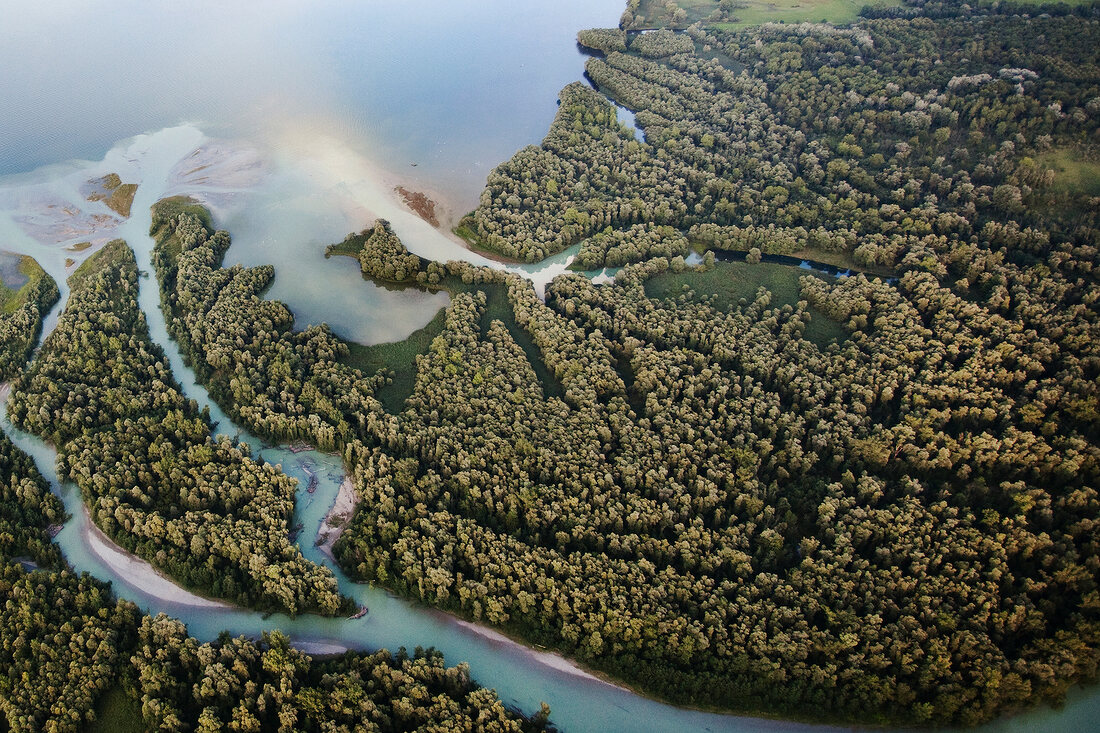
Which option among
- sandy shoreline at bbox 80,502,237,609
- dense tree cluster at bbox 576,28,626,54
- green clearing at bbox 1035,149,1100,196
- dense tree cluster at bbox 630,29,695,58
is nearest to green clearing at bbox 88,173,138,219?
sandy shoreline at bbox 80,502,237,609

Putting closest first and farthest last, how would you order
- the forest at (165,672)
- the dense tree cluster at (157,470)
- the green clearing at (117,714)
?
the forest at (165,672) → the green clearing at (117,714) → the dense tree cluster at (157,470)

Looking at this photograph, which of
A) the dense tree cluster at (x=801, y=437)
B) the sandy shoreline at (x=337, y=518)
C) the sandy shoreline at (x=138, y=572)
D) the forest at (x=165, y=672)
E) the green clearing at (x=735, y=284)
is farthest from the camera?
the green clearing at (x=735, y=284)

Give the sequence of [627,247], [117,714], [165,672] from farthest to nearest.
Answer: [627,247]
[165,672]
[117,714]

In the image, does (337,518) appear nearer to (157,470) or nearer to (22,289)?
(157,470)

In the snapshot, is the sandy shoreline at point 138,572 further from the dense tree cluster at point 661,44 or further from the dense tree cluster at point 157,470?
the dense tree cluster at point 661,44

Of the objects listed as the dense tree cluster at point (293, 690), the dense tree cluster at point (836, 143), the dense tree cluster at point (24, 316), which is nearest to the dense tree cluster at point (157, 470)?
the dense tree cluster at point (24, 316)

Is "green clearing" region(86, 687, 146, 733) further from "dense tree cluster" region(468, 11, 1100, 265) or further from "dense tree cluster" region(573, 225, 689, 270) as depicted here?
"dense tree cluster" region(573, 225, 689, 270)

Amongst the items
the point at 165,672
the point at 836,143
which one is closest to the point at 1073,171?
the point at 836,143

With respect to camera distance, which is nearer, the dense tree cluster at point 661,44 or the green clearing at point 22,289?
the green clearing at point 22,289
